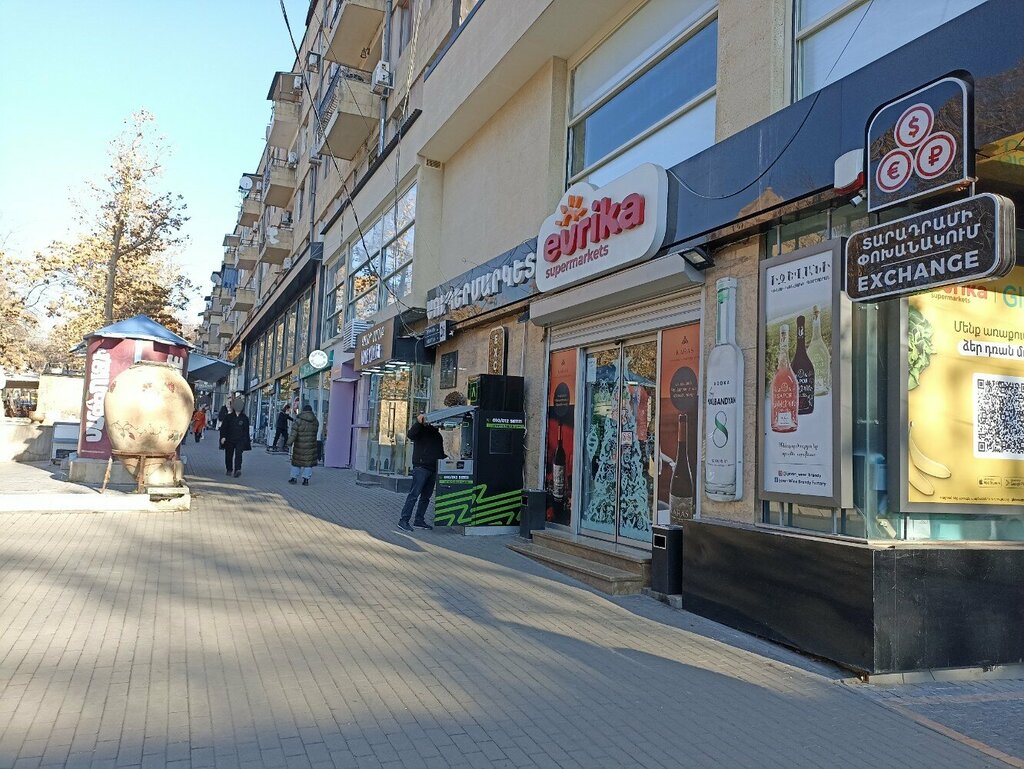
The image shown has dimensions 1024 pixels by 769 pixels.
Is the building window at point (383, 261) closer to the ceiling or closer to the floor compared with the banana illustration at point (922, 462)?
closer to the ceiling

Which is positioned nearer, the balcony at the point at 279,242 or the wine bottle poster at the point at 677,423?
the wine bottle poster at the point at 677,423

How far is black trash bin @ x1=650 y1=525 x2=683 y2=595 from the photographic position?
24.0 feet

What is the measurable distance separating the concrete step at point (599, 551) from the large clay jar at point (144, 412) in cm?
624

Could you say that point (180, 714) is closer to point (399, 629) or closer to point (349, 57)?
point (399, 629)

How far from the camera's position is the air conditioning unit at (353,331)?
64.8ft

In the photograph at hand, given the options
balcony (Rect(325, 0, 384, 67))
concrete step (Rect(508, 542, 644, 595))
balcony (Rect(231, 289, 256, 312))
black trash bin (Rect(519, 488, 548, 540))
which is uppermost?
balcony (Rect(325, 0, 384, 67))

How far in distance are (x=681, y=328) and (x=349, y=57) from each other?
2105 cm

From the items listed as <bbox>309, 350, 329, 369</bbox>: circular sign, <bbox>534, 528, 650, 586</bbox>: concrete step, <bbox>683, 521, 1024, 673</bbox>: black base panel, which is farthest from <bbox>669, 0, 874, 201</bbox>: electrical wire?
<bbox>309, 350, 329, 369</bbox>: circular sign

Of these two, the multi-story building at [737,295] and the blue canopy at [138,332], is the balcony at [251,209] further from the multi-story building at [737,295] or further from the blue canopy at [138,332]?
the blue canopy at [138,332]

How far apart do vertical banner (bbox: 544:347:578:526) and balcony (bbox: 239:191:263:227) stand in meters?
39.7

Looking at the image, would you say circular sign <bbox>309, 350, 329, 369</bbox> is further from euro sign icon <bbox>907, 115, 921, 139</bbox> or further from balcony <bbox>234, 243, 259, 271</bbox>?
balcony <bbox>234, 243, 259, 271</bbox>

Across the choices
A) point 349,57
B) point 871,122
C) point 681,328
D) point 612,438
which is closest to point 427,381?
point 612,438

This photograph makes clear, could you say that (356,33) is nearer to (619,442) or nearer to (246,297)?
(619,442)

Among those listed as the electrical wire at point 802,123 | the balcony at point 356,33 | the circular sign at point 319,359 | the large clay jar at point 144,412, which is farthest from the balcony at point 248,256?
the electrical wire at point 802,123
